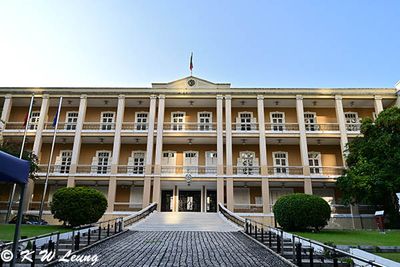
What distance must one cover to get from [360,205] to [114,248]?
1977 centimetres

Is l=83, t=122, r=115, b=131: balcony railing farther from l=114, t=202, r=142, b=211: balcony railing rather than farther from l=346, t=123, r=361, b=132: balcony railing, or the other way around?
l=346, t=123, r=361, b=132: balcony railing

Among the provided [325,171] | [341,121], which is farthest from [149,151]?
[341,121]

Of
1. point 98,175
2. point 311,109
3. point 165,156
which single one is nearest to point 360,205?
point 311,109

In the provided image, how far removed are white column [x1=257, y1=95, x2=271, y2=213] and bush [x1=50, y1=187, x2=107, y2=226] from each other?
1266 centimetres

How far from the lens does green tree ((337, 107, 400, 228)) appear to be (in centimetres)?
1902

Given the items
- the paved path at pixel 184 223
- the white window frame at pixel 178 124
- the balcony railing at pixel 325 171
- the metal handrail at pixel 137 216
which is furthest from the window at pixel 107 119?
the balcony railing at pixel 325 171

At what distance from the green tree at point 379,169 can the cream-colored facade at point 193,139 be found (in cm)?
322

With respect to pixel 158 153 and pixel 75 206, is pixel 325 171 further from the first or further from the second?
pixel 75 206

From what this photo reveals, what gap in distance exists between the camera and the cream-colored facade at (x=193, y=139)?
24.2 m

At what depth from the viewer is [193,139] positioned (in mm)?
25984

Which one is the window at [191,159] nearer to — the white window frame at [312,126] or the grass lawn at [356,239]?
the white window frame at [312,126]

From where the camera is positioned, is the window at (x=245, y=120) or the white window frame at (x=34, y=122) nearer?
the white window frame at (x=34, y=122)

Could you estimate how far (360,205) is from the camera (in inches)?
910

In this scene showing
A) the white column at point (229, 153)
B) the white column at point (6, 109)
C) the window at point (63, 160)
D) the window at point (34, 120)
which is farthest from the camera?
the window at point (34, 120)
